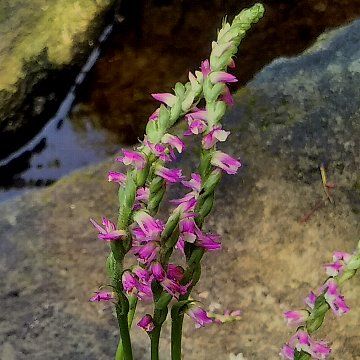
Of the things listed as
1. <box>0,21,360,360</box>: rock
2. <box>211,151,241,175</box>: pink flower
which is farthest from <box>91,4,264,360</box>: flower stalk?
<box>0,21,360,360</box>: rock

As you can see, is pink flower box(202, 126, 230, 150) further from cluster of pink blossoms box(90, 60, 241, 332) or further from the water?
the water

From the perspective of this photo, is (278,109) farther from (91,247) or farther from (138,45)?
(138,45)

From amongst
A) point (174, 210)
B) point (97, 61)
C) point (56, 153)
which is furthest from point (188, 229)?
point (97, 61)

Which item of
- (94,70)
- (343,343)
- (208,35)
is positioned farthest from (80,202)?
(208,35)

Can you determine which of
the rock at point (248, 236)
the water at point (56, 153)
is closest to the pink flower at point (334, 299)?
the rock at point (248, 236)

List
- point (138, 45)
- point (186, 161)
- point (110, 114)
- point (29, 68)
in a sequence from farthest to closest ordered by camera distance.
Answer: point (138, 45), point (110, 114), point (29, 68), point (186, 161)

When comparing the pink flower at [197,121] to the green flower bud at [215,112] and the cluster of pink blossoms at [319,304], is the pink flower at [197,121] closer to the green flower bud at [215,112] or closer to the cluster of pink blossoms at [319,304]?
the green flower bud at [215,112]
